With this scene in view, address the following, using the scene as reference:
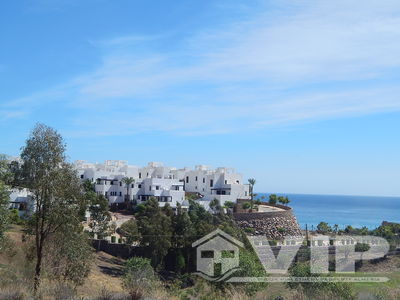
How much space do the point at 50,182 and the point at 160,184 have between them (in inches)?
1485

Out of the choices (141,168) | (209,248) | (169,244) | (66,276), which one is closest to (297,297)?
(66,276)

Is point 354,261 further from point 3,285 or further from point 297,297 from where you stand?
point 3,285

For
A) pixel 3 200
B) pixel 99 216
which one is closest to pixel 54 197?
pixel 3 200

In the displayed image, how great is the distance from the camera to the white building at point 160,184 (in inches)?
1928

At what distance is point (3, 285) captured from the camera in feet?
29.5

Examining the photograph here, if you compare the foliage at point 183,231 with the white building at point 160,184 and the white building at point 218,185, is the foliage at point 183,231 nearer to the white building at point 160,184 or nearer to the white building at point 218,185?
the white building at point 160,184

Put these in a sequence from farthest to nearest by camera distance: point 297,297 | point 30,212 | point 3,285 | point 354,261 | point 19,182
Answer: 1. point 354,261
2. point 30,212
3. point 19,182
4. point 3,285
5. point 297,297

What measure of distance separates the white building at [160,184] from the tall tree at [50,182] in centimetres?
3220

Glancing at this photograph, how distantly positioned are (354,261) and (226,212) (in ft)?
57.9

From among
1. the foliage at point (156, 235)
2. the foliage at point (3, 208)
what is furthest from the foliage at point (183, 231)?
the foliage at point (3, 208)

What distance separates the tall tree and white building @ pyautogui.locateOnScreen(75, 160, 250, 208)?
106ft

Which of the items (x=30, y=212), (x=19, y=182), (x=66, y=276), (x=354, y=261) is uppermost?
(x=19, y=182)

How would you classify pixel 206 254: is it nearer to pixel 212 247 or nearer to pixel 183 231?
pixel 212 247

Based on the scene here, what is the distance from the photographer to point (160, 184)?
5009 cm
